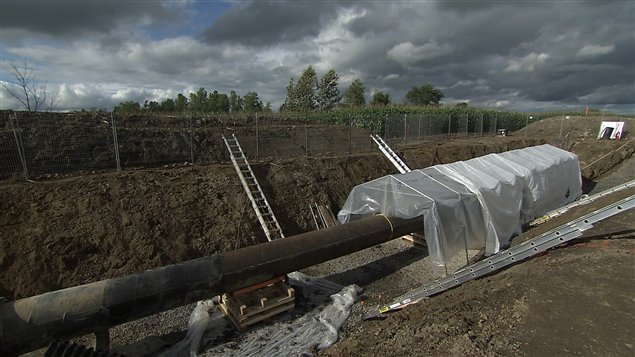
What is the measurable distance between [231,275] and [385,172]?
10.1 m

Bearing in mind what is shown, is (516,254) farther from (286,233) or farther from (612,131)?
(612,131)

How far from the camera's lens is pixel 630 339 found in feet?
13.6

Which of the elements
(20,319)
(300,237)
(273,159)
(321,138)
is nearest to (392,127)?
(321,138)

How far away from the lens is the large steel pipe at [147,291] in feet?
14.0

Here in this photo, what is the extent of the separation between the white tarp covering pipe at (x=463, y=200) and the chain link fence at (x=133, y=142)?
5.52 meters

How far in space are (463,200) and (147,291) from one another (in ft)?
24.4

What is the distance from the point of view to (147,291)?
4.91 metres

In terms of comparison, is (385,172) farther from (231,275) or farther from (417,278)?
(231,275)

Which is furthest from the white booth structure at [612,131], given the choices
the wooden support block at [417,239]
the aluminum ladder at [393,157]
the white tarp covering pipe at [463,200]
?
the wooden support block at [417,239]

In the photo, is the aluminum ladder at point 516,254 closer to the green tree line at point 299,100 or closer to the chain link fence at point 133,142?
the chain link fence at point 133,142

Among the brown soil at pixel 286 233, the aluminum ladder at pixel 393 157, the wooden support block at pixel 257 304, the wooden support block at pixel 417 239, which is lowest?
the wooden support block at pixel 417 239

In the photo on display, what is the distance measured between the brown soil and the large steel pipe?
1718 mm

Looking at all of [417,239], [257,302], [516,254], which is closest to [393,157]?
[417,239]

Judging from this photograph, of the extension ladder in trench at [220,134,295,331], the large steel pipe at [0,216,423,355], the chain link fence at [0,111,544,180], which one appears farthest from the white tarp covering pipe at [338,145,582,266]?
the chain link fence at [0,111,544,180]
